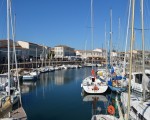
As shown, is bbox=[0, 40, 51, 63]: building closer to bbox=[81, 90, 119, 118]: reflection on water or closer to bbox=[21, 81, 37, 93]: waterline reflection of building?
bbox=[21, 81, 37, 93]: waterline reflection of building

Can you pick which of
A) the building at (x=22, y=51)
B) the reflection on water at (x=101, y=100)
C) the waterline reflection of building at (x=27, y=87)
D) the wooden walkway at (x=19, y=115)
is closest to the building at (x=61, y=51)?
the building at (x=22, y=51)

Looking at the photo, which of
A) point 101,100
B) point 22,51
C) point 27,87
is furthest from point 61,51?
point 101,100

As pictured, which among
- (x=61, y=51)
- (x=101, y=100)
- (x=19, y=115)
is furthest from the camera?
(x=61, y=51)

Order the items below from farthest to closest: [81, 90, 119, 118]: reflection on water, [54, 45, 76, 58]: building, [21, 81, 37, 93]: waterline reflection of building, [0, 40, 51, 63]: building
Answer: [54, 45, 76, 58]: building < [0, 40, 51, 63]: building < [21, 81, 37, 93]: waterline reflection of building < [81, 90, 119, 118]: reflection on water

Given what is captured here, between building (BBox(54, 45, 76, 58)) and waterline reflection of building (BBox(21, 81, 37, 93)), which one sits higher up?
building (BBox(54, 45, 76, 58))

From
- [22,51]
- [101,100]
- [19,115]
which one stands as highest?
[22,51]

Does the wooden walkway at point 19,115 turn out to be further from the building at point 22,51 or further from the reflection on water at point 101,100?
the building at point 22,51

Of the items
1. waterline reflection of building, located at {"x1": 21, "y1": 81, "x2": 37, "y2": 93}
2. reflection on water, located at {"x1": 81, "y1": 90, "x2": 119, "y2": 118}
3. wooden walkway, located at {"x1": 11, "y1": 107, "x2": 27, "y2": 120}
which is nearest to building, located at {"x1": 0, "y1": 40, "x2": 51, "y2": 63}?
waterline reflection of building, located at {"x1": 21, "y1": 81, "x2": 37, "y2": 93}

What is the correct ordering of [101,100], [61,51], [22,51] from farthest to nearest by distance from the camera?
[61,51] → [22,51] → [101,100]

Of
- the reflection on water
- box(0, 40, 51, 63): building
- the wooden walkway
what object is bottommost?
the reflection on water

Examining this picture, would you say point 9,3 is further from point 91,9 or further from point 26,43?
point 26,43

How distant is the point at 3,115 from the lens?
1606cm

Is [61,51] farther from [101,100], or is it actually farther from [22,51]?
[101,100]

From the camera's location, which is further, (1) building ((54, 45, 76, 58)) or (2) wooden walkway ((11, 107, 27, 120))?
(1) building ((54, 45, 76, 58))
